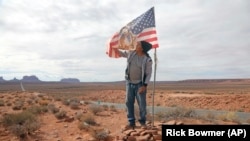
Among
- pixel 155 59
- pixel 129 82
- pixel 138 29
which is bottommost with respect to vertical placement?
pixel 129 82

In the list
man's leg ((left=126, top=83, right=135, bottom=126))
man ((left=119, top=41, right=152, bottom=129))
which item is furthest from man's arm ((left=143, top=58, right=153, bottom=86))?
man's leg ((left=126, top=83, right=135, bottom=126))

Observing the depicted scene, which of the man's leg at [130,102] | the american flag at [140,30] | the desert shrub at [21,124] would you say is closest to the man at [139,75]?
the man's leg at [130,102]

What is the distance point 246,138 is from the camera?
214 inches

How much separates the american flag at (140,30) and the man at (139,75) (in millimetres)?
376

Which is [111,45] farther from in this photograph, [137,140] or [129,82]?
[137,140]

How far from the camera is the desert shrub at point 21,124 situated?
8.37 meters

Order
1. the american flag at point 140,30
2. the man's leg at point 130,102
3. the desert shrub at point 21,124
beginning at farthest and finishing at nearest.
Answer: the desert shrub at point 21,124 → the american flag at point 140,30 → the man's leg at point 130,102

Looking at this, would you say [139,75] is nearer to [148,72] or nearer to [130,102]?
[148,72]

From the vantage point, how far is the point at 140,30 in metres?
7.77

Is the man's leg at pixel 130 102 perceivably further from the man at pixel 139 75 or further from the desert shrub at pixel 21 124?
the desert shrub at pixel 21 124

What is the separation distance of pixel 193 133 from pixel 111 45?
339 centimetres

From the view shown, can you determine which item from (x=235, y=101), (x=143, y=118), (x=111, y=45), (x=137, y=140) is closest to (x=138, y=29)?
(x=111, y=45)

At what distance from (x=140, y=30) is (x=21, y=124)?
501cm

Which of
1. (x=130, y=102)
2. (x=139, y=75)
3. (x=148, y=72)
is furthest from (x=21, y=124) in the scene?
(x=148, y=72)
